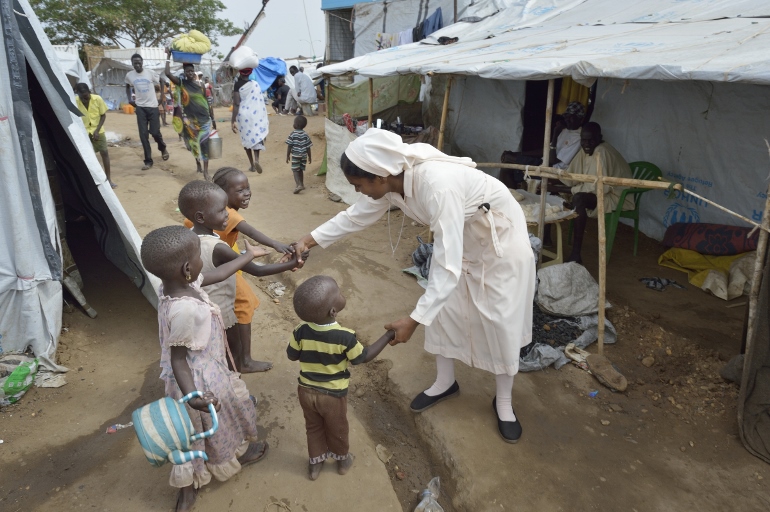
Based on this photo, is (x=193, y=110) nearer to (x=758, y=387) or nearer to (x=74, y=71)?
(x=74, y=71)

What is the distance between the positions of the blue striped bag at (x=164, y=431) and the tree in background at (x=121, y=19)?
27.3 metres

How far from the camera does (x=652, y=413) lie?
301 cm

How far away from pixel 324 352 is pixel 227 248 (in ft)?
2.59

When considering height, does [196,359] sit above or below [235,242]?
below


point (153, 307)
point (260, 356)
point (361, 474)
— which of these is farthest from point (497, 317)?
point (153, 307)

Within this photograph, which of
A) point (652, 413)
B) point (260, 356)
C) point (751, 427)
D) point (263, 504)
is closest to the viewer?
point (263, 504)

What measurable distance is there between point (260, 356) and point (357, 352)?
165 cm

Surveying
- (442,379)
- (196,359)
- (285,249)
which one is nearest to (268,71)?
(285,249)

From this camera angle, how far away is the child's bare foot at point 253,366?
327 centimetres

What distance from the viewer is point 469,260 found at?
8.34ft

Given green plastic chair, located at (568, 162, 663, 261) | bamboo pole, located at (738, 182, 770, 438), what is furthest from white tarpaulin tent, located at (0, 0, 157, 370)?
green plastic chair, located at (568, 162, 663, 261)

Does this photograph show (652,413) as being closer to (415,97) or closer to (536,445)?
(536,445)

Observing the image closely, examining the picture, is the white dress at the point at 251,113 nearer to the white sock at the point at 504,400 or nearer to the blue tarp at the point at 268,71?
the white sock at the point at 504,400

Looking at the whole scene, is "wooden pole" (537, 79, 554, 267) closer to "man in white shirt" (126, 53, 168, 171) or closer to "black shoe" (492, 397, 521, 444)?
"black shoe" (492, 397, 521, 444)
